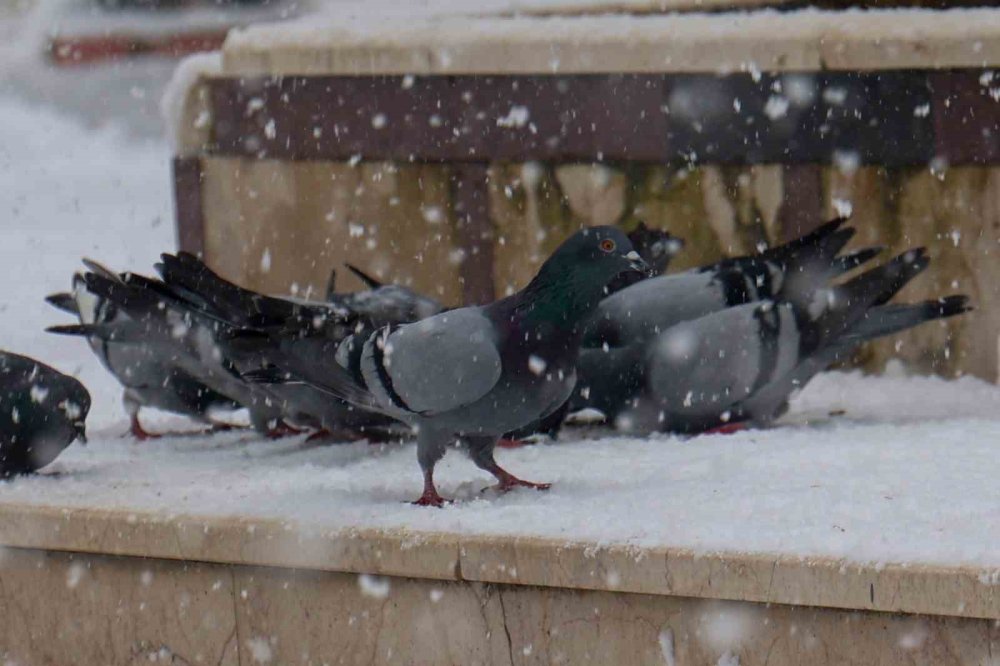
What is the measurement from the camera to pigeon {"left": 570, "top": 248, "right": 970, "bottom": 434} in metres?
5.14

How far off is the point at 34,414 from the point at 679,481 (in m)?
1.68

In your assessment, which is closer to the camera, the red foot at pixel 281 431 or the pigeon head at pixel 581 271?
the pigeon head at pixel 581 271

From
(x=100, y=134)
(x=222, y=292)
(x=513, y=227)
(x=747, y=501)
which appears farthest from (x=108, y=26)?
(x=747, y=501)

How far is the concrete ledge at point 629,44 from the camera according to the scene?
19.5 ft

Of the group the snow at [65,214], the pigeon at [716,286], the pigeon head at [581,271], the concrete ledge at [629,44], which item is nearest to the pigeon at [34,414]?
the pigeon head at [581,271]

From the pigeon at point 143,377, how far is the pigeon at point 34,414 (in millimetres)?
705

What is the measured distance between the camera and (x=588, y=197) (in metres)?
6.49

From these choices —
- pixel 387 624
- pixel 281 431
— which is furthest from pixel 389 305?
pixel 387 624

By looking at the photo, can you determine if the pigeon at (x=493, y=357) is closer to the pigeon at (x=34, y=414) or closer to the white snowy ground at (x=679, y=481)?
the white snowy ground at (x=679, y=481)

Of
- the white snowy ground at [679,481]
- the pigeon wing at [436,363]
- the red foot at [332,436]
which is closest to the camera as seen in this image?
the white snowy ground at [679,481]

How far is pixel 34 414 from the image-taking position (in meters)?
4.69

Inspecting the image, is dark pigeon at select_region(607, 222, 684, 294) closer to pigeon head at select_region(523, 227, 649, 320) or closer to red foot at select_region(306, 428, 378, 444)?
red foot at select_region(306, 428, 378, 444)

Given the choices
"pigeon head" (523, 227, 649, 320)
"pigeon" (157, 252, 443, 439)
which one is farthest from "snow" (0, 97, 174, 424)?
"pigeon head" (523, 227, 649, 320)

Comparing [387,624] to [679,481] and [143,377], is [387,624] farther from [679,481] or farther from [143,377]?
[143,377]
